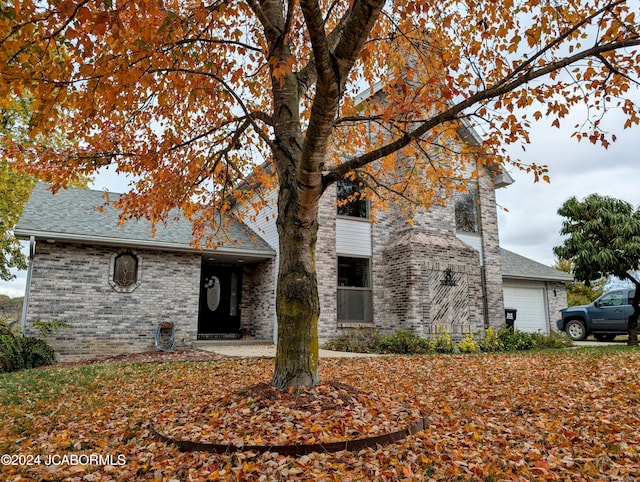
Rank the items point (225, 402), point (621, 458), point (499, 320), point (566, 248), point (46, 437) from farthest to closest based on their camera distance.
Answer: point (499, 320), point (566, 248), point (225, 402), point (46, 437), point (621, 458)

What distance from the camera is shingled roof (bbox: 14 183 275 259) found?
10242 millimetres

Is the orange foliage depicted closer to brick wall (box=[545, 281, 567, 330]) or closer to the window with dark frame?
the window with dark frame

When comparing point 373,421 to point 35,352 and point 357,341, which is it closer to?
point 357,341

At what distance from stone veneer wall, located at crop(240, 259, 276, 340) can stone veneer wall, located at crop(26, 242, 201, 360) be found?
246 cm

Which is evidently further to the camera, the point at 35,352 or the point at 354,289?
the point at 354,289

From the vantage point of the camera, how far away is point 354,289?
13.3 m

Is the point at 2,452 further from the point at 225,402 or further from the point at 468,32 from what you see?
the point at 468,32

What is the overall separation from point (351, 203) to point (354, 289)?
9.35ft

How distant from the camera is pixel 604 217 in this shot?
12.1 meters

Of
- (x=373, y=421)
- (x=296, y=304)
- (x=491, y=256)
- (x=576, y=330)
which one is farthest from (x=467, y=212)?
(x=373, y=421)

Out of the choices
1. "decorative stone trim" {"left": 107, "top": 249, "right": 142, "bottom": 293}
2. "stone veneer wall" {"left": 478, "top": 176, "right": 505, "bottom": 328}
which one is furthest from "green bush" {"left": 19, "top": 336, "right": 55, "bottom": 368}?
"stone veneer wall" {"left": 478, "top": 176, "right": 505, "bottom": 328}

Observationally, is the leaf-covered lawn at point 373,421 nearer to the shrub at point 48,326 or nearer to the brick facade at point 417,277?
the shrub at point 48,326

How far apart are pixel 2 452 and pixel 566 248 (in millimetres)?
13990

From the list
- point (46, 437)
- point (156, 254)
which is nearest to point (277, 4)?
point (46, 437)
